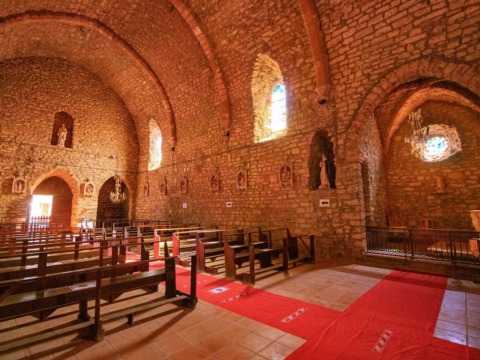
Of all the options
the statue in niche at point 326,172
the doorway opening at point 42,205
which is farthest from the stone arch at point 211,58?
the doorway opening at point 42,205

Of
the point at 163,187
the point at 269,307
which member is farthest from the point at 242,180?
the point at 269,307

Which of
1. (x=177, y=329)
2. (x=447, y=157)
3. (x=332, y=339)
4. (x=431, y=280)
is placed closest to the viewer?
(x=332, y=339)

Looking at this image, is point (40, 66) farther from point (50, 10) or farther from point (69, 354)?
point (69, 354)

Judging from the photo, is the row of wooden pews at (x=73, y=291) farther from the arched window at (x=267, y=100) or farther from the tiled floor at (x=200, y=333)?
the arched window at (x=267, y=100)

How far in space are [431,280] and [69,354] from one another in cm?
607

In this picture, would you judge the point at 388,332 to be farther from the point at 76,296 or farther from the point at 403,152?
the point at 403,152

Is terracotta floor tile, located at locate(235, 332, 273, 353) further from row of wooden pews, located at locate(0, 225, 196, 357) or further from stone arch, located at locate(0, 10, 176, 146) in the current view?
stone arch, located at locate(0, 10, 176, 146)

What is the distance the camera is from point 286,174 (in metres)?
8.31

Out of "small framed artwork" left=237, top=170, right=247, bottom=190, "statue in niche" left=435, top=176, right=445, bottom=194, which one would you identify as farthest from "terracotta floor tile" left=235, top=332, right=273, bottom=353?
"statue in niche" left=435, top=176, right=445, bottom=194

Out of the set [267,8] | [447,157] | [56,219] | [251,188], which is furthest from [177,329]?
[56,219]

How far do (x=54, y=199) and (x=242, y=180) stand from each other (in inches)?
446

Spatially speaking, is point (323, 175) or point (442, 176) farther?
point (442, 176)

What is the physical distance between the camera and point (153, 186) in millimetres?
14703

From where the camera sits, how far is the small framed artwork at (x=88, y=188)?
14078 mm
